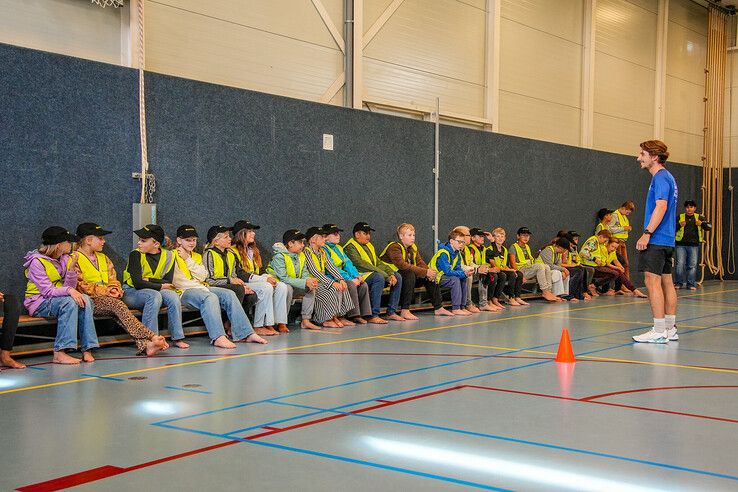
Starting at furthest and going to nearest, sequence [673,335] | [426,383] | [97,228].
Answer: [673,335] < [97,228] < [426,383]

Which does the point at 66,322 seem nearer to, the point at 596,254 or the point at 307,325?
the point at 307,325

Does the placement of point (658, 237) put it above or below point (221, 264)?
above

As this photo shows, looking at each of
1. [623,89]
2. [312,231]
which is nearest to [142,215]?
[312,231]

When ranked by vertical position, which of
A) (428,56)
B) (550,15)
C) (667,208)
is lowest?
(667,208)

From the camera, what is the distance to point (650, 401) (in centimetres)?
520

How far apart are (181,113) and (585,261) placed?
7.93 m

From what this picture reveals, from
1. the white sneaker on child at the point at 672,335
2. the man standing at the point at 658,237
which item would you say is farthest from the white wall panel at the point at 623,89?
the white sneaker on child at the point at 672,335

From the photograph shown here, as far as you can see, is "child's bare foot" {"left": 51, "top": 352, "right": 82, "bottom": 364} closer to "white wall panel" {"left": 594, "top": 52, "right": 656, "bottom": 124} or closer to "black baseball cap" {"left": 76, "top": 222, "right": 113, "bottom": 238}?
"black baseball cap" {"left": 76, "top": 222, "right": 113, "bottom": 238}

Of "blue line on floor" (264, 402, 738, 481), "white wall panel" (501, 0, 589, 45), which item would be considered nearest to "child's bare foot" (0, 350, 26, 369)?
"blue line on floor" (264, 402, 738, 481)

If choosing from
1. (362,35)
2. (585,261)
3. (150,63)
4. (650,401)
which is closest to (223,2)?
(150,63)

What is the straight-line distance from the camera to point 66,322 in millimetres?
6723

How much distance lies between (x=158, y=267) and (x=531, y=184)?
832 centimetres

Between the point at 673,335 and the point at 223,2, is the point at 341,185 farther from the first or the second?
the point at 673,335

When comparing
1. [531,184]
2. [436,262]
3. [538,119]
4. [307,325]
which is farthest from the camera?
[538,119]
